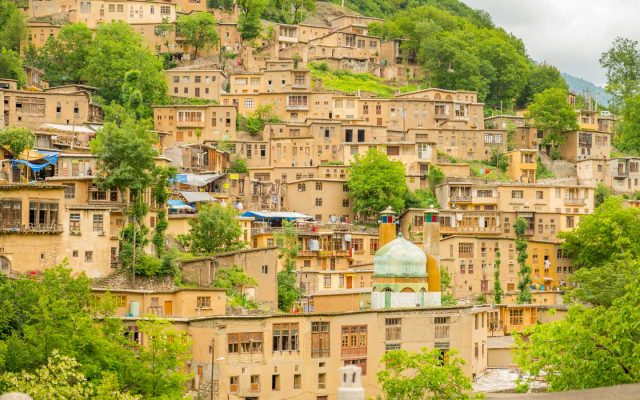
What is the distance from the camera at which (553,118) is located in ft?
373

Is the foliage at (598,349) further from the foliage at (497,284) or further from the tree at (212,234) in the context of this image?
the foliage at (497,284)

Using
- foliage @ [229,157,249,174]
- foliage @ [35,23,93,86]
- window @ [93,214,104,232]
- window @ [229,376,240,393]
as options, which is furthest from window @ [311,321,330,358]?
foliage @ [35,23,93,86]

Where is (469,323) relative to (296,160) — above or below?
below

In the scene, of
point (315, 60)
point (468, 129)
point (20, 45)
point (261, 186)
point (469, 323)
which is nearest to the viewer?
point (469, 323)

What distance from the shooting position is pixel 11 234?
64.9m

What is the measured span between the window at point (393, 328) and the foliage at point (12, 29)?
55805 millimetres

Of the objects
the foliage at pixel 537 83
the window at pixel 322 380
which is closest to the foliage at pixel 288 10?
the foliage at pixel 537 83

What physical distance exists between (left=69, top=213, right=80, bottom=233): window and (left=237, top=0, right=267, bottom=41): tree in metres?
59.1

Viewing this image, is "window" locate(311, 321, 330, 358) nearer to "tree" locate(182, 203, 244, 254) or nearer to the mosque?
the mosque

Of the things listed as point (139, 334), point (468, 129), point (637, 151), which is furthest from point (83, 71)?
point (139, 334)

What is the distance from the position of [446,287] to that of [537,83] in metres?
53.2

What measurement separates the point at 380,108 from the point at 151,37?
2154 centimetres

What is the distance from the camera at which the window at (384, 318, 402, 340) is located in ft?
218

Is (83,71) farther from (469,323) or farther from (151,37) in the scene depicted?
(469,323)
